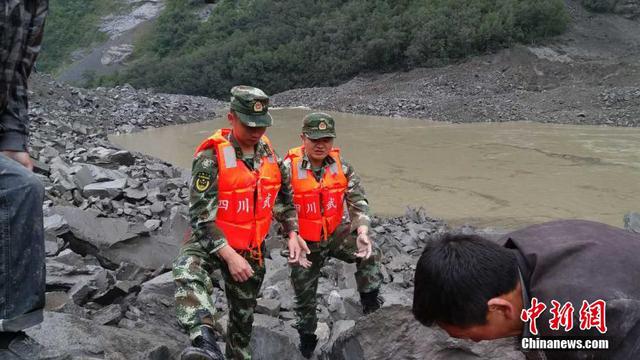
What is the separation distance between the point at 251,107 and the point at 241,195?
0.48m

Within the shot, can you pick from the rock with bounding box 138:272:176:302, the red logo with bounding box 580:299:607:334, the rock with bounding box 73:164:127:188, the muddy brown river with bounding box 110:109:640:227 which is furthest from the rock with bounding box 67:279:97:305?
the muddy brown river with bounding box 110:109:640:227

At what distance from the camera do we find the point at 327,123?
372cm

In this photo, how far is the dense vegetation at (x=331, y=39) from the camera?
34.8 meters

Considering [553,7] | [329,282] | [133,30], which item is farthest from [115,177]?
[133,30]

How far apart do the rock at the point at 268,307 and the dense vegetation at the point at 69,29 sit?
7171 centimetres

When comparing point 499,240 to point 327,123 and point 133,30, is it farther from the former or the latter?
point 133,30

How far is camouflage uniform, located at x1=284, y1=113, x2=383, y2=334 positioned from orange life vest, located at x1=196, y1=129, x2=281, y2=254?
1.64 feet

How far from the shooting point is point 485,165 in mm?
12867

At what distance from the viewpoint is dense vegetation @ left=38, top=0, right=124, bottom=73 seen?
228ft

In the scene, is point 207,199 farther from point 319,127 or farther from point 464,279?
point 464,279

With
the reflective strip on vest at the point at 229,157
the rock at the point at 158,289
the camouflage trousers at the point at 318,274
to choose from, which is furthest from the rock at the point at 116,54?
the reflective strip on vest at the point at 229,157

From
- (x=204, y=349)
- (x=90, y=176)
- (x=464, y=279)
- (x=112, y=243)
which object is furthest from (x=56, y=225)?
(x=464, y=279)

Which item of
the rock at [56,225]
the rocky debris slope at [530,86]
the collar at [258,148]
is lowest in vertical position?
the rocky debris slope at [530,86]

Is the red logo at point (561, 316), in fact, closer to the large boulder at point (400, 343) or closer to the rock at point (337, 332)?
the large boulder at point (400, 343)
